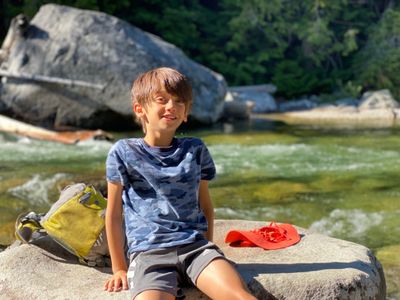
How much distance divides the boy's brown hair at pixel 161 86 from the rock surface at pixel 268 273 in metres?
0.83

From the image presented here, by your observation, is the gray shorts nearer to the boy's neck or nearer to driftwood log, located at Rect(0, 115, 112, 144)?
the boy's neck

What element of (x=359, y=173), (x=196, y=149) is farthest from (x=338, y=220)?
Result: (x=196, y=149)

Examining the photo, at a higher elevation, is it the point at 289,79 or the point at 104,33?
the point at 104,33

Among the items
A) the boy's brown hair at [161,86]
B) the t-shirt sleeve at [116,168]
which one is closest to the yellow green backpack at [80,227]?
the t-shirt sleeve at [116,168]

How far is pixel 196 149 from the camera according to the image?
2.69 metres

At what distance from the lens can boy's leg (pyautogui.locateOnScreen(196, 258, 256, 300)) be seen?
2.28 metres

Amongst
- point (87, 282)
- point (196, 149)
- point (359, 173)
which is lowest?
point (359, 173)

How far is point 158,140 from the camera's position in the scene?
8.70 feet

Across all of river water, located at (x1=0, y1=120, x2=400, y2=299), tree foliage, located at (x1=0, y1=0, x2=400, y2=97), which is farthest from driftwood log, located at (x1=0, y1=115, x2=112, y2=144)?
tree foliage, located at (x1=0, y1=0, x2=400, y2=97)

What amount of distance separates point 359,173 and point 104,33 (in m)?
6.33

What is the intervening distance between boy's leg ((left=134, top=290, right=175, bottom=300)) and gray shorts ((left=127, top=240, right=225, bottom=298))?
0.01 metres

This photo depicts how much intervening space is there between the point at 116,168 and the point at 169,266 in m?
0.49

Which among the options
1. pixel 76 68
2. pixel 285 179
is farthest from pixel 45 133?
pixel 285 179

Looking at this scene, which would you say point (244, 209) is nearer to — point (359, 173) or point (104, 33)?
point (359, 173)
